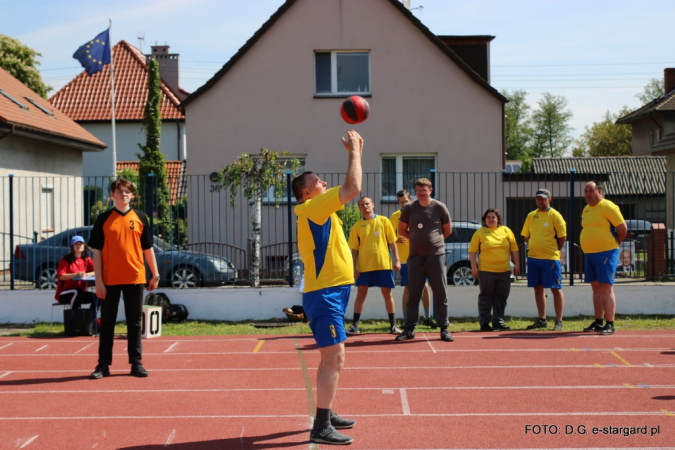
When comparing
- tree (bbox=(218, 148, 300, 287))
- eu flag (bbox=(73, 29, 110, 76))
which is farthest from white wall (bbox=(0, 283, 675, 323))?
eu flag (bbox=(73, 29, 110, 76))

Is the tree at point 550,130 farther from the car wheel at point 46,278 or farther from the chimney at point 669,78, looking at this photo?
the car wheel at point 46,278

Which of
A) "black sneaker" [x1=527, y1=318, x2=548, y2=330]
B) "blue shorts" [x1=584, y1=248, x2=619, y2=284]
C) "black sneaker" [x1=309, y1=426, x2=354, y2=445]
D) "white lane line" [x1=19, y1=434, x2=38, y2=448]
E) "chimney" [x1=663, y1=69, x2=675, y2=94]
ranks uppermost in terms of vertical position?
"chimney" [x1=663, y1=69, x2=675, y2=94]

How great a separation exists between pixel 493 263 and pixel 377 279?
1.91 m

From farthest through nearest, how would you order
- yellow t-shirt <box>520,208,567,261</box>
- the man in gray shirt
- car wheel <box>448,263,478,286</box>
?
car wheel <box>448,263,478,286</box> → yellow t-shirt <box>520,208,567,261</box> → the man in gray shirt

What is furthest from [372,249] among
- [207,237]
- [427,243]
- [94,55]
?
[94,55]

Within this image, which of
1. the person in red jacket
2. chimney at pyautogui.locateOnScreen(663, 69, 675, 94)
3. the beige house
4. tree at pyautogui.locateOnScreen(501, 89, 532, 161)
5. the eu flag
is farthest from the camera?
tree at pyautogui.locateOnScreen(501, 89, 532, 161)

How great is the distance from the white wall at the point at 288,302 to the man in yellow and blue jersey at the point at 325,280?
7.45m

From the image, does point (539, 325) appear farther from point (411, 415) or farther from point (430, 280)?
point (411, 415)

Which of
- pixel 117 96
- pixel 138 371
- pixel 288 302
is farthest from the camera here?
pixel 117 96

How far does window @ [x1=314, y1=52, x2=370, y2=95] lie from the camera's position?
22.3 meters

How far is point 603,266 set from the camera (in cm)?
1079

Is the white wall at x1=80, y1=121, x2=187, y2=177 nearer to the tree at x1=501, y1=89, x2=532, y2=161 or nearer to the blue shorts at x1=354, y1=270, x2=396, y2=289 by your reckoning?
the blue shorts at x1=354, y1=270, x2=396, y2=289

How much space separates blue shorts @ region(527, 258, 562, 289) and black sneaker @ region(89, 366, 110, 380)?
6.37 meters

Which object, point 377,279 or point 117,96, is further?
point 117,96
